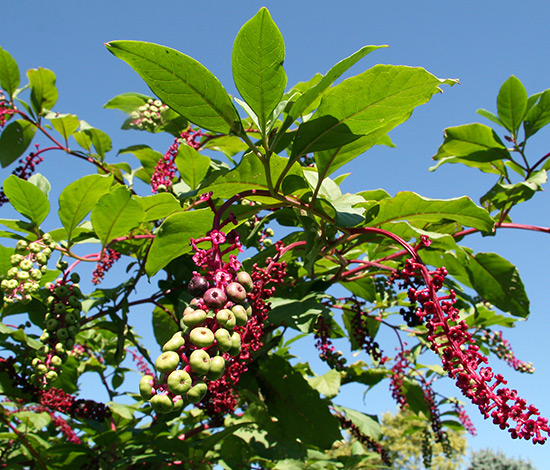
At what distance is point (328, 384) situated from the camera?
144 inches

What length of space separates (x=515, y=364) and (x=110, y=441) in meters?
3.55

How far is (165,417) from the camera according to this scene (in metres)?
3.06

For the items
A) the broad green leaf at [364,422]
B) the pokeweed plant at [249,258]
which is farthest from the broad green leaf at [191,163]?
the broad green leaf at [364,422]

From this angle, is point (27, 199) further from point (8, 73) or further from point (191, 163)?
point (8, 73)

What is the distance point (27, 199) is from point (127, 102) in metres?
1.37

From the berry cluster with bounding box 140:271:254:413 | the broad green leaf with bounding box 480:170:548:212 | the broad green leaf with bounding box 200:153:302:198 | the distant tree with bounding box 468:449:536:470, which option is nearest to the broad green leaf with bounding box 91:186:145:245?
the broad green leaf with bounding box 200:153:302:198

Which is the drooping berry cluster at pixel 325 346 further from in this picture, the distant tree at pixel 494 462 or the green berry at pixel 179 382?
the distant tree at pixel 494 462

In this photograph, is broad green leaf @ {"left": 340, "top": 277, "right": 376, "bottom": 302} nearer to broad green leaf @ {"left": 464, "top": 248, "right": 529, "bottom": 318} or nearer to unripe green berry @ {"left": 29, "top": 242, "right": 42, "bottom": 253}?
broad green leaf @ {"left": 464, "top": 248, "right": 529, "bottom": 318}

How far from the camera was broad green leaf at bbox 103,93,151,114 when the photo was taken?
11.8ft

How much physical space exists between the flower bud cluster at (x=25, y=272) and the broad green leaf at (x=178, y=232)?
67cm

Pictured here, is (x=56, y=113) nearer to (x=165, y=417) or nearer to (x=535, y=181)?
(x=165, y=417)

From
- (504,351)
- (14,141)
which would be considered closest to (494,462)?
(504,351)

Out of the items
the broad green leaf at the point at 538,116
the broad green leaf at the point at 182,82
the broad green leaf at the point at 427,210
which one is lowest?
the broad green leaf at the point at 427,210

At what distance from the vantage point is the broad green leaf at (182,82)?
1276 millimetres
